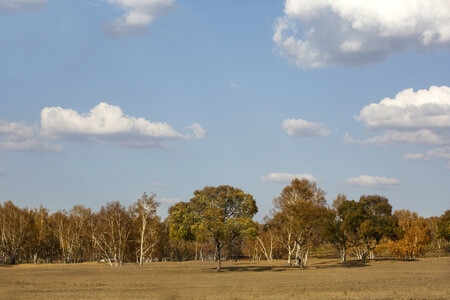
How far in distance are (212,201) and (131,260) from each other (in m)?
79.5

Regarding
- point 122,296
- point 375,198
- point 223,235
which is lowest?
point 122,296

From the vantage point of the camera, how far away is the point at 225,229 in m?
87.3

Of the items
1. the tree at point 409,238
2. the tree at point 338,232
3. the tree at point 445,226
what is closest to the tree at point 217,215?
the tree at point 338,232

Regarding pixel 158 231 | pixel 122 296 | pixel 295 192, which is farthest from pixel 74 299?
pixel 158 231

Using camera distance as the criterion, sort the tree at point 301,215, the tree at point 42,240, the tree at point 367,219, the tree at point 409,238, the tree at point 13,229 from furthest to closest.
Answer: the tree at point 42,240, the tree at point 13,229, the tree at point 409,238, the tree at point 367,219, the tree at point 301,215

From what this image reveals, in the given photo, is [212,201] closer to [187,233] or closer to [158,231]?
[187,233]

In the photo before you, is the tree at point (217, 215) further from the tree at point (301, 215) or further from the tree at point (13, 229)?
the tree at point (13, 229)

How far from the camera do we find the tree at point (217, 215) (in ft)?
287

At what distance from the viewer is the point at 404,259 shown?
395 feet

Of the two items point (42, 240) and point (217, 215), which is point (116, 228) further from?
point (217, 215)

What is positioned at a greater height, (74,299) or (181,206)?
(181,206)

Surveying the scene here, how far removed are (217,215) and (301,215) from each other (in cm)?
1712

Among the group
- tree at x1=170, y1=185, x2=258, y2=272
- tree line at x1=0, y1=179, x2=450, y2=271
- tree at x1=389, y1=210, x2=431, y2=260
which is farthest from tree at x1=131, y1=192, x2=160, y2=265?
tree at x1=389, y1=210, x2=431, y2=260

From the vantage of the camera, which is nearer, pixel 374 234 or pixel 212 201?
pixel 212 201
